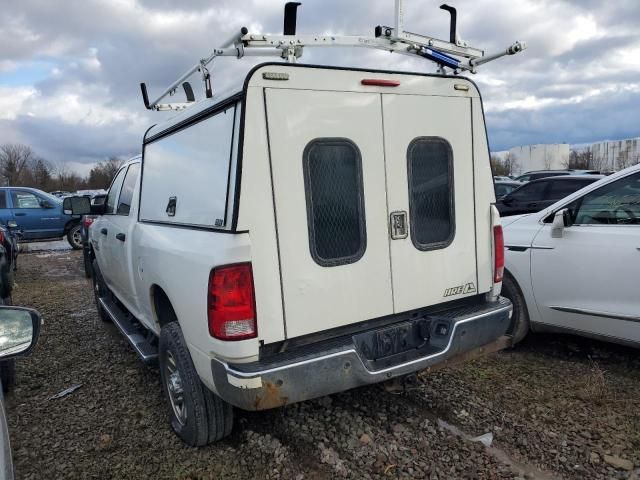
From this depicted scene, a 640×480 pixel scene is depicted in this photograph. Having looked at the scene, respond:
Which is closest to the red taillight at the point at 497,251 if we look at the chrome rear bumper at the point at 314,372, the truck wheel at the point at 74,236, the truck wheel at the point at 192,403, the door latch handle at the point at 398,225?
the chrome rear bumper at the point at 314,372

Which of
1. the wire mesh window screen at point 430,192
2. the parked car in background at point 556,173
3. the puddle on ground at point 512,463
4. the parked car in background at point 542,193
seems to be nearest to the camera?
the puddle on ground at point 512,463

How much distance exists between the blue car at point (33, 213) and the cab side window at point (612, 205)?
1243 centimetres

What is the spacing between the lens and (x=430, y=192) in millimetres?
3090

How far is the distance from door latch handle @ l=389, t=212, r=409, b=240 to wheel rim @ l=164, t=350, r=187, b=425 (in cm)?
158

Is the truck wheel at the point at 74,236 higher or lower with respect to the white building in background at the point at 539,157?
lower

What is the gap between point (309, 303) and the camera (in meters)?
2.67

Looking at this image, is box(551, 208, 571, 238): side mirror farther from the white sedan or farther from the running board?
the running board

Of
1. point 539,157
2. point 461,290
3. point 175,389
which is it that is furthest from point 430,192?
point 539,157

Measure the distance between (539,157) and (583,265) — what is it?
77.8 metres

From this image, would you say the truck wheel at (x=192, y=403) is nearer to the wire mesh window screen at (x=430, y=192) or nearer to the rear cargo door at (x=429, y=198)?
the rear cargo door at (x=429, y=198)

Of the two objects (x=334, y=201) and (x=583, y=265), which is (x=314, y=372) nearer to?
(x=334, y=201)

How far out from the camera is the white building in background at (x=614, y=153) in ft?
208

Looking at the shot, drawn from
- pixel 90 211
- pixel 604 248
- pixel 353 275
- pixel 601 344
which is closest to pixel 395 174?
pixel 353 275

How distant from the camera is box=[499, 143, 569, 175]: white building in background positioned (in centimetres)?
7150
